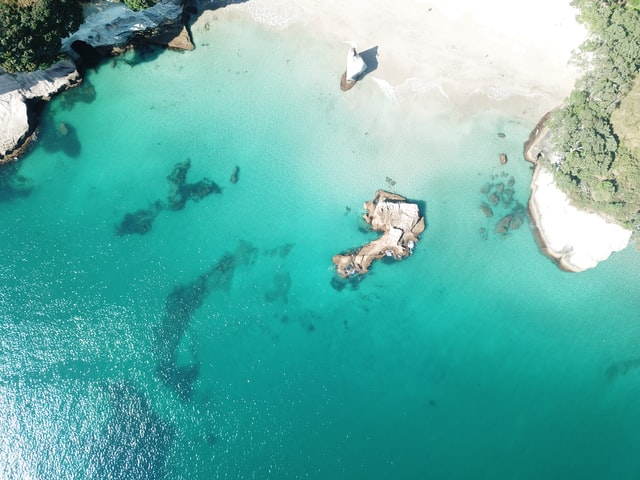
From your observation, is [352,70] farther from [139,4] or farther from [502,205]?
[502,205]

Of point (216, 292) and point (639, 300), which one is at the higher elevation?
point (639, 300)

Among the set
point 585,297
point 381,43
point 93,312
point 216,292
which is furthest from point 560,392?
point 93,312

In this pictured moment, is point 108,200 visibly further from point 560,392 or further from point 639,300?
point 639,300

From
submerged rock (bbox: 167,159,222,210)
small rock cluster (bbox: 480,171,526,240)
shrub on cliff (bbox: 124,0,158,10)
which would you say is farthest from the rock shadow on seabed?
small rock cluster (bbox: 480,171,526,240)

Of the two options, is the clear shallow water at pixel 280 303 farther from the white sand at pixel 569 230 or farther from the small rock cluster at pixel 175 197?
the white sand at pixel 569 230

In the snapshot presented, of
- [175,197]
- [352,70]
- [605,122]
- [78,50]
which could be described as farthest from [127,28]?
[605,122]

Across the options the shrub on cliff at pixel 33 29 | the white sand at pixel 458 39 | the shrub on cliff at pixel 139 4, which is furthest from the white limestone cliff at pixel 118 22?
the white sand at pixel 458 39
